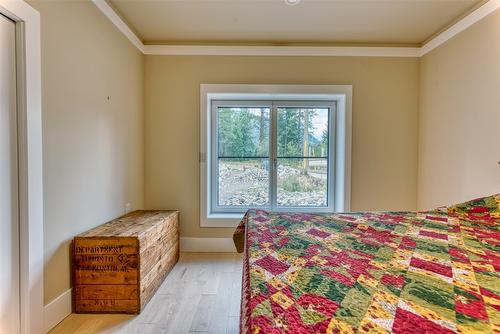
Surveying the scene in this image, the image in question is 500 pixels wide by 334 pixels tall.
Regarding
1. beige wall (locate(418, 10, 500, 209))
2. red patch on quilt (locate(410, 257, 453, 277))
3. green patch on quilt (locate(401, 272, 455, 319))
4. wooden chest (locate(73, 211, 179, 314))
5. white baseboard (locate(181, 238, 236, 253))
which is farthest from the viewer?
white baseboard (locate(181, 238, 236, 253))

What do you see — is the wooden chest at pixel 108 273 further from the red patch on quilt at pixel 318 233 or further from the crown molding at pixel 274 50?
the crown molding at pixel 274 50

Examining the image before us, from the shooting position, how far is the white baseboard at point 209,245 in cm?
297

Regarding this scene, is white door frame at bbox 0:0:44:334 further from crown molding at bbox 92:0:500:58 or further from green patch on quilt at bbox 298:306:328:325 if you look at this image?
green patch on quilt at bbox 298:306:328:325

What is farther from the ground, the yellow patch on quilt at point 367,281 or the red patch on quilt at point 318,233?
the red patch on quilt at point 318,233

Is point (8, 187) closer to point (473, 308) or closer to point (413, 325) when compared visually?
point (413, 325)

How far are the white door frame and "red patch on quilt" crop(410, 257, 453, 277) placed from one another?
195cm

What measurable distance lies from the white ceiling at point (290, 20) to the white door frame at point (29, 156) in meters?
0.98

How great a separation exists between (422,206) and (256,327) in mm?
2983


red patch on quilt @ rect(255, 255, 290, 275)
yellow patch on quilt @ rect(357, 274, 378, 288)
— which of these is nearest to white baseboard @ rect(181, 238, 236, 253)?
red patch on quilt @ rect(255, 255, 290, 275)

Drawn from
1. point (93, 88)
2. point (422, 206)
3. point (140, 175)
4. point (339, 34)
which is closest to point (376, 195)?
point (422, 206)

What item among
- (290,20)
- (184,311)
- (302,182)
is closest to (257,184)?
(302,182)

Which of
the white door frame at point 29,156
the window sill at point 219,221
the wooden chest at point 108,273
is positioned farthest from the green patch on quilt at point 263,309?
the window sill at point 219,221

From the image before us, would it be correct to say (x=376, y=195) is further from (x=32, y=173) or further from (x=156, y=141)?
(x=32, y=173)

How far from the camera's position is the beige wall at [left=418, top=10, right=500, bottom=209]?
205 cm
